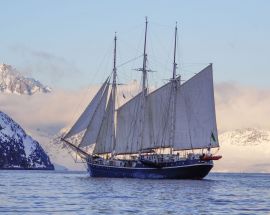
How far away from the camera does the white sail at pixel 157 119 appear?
179 metres

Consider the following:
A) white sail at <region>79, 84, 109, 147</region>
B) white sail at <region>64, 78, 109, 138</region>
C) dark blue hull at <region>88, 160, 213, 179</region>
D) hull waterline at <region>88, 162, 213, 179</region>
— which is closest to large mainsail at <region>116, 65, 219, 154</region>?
dark blue hull at <region>88, 160, 213, 179</region>

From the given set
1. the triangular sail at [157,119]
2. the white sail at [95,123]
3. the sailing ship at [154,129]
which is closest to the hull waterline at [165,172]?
the sailing ship at [154,129]

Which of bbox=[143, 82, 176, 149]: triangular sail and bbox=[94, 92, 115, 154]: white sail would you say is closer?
bbox=[94, 92, 115, 154]: white sail

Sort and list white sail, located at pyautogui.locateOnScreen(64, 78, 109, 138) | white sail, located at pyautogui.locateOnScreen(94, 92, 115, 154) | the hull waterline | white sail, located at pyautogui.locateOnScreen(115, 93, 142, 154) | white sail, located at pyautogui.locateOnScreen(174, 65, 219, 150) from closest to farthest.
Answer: white sail, located at pyautogui.locateOnScreen(64, 78, 109, 138)
white sail, located at pyautogui.locateOnScreen(174, 65, 219, 150)
the hull waterline
white sail, located at pyautogui.locateOnScreen(94, 92, 115, 154)
white sail, located at pyautogui.locateOnScreen(115, 93, 142, 154)

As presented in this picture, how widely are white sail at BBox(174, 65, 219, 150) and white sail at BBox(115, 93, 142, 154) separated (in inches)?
443

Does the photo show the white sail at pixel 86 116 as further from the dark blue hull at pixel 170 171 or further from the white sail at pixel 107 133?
the dark blue hull at pixel 170 171

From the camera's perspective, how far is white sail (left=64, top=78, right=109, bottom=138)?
557 feet

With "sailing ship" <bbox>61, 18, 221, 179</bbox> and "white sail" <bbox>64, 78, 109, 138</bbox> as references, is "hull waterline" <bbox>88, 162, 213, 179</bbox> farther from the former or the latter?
"white sail" <bbox>64, 78, 109, 138</bbox>

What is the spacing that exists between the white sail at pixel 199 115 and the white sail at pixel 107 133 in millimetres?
14764

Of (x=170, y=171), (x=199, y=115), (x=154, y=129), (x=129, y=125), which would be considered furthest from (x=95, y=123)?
(x=199, y=115)

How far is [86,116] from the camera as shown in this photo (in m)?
171

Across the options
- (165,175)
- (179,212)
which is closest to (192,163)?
(165,175)

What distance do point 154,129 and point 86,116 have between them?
17.4 meters

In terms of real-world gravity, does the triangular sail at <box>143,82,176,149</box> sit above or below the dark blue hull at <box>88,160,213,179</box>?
above
